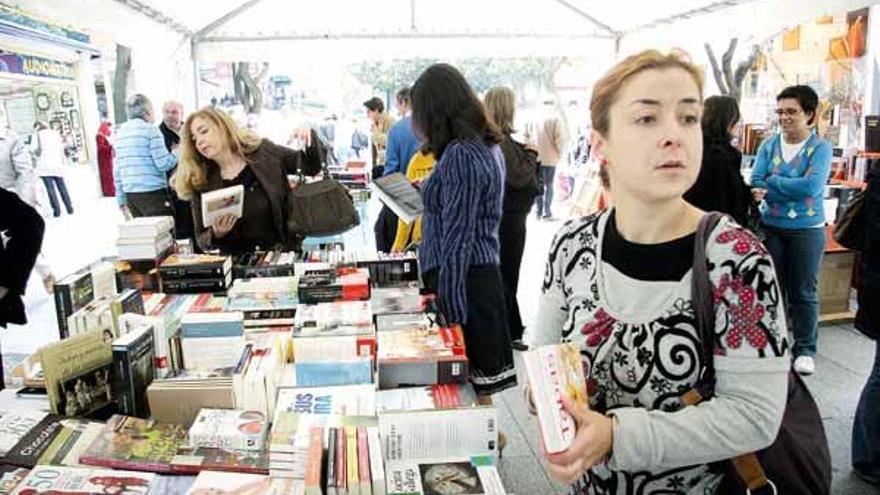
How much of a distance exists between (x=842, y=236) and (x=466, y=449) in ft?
5.69

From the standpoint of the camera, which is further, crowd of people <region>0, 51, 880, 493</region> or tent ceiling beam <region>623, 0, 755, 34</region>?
tent ceiling beam <region>623, 0, 755, 34</region>

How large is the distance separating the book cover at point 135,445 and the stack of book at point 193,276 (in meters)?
0.89

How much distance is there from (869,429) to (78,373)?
2.67m

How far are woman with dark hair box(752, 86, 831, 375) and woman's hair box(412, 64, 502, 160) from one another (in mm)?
1887

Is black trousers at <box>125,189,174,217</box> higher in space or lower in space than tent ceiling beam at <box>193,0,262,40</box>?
lower

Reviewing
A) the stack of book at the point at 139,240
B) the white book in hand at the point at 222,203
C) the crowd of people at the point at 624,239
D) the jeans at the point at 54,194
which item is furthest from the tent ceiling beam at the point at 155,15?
the stack of book at the point at 139,240

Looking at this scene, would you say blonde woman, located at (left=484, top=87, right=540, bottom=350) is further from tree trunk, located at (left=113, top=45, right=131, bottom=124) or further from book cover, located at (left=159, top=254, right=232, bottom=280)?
tree trunk, located at (left=113, top=45, right=131, bottom=124)

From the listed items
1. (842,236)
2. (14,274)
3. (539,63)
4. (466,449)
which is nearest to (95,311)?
(14,274)

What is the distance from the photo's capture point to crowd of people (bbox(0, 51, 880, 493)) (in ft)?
3.08

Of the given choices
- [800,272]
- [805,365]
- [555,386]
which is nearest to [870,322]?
[800,272]

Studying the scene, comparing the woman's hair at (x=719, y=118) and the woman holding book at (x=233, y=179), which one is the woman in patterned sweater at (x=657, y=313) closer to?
the woman holding book at (x=233, y=179)

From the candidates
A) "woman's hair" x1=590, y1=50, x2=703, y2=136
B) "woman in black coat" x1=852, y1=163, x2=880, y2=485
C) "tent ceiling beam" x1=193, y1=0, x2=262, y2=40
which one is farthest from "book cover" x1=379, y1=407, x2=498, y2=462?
"tent ceiling beam" x1=193, y1=0, x2=262, y2=40

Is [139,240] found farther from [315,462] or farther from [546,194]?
[546,194]

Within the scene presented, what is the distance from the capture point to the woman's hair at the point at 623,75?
1036 millimetres
